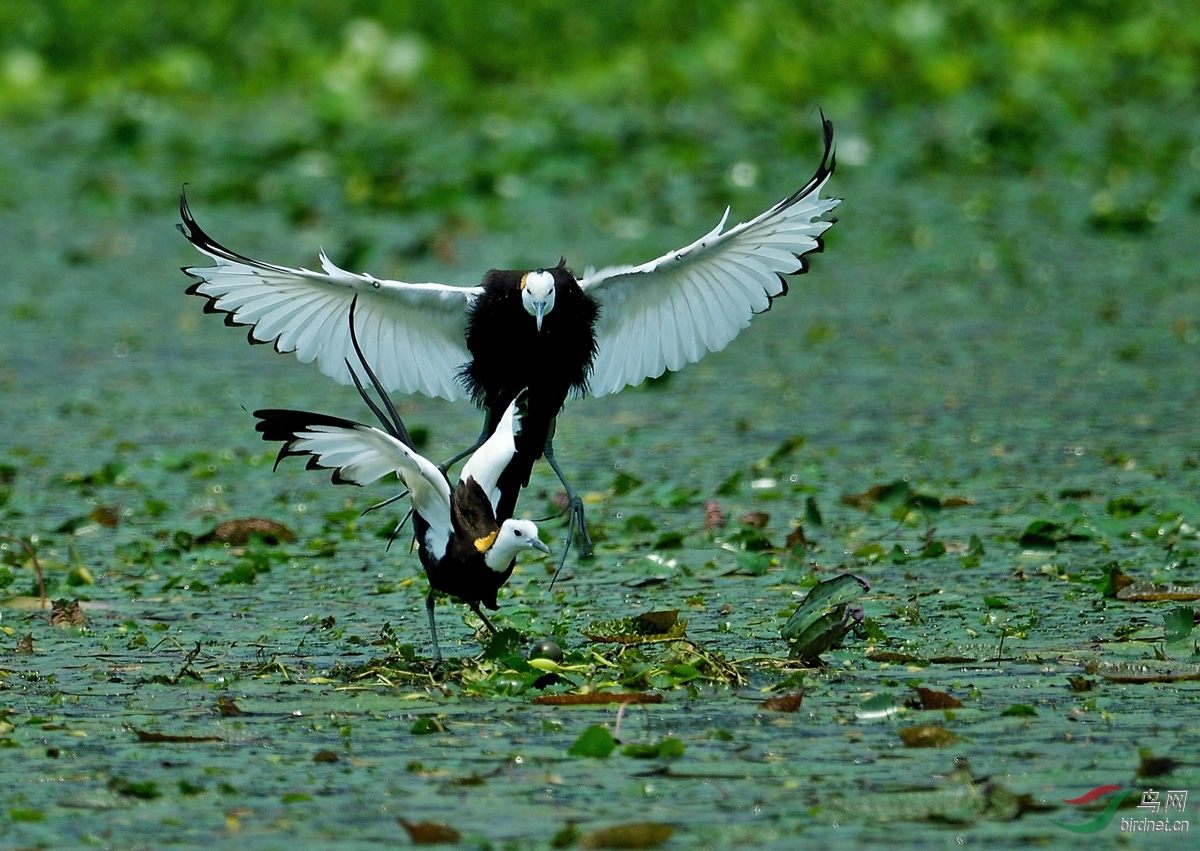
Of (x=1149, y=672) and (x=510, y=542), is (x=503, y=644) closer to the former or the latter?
(x=510, y=542)

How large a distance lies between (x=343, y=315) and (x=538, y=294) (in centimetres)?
58

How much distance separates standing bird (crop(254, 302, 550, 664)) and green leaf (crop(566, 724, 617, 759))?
618 mm

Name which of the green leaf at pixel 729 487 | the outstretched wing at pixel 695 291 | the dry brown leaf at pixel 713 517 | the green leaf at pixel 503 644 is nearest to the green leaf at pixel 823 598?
the green leaf at pixel 503 644

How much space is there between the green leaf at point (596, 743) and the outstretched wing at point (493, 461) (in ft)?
3.23

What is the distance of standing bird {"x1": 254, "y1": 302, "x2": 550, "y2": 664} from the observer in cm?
446

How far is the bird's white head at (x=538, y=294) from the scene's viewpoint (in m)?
5.23

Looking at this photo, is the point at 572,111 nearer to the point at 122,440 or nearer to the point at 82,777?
the point at 122,440

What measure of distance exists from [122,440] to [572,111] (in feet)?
23.8

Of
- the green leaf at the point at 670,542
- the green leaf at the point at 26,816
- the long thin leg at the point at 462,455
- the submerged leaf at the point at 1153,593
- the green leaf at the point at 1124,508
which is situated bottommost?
the green leaf at the point at 26,816

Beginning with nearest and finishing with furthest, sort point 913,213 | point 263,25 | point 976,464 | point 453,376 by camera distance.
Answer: point 453,376 < point 976,464 < point 913,213 < point 263,25

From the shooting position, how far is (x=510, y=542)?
14.8 feet

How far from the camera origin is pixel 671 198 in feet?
40.5

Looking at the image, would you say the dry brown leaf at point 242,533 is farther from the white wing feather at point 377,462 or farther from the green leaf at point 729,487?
the white wing feather at point 377,462

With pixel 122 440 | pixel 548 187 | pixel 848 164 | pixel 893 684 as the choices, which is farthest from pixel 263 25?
pixel 893 684
